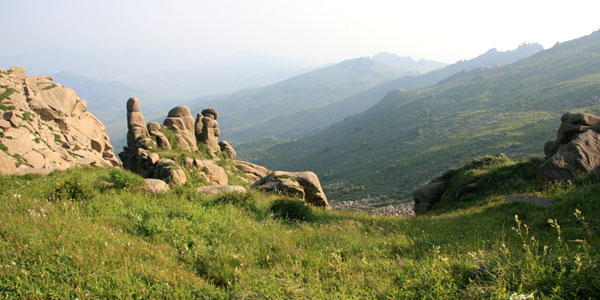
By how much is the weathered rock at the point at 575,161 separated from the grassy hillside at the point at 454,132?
5104 centimetres

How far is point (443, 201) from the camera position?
2192 cm

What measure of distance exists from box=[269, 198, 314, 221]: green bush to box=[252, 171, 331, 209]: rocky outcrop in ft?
28.8

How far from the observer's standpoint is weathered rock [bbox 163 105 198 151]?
1369 inches

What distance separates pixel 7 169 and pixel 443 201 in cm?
2722

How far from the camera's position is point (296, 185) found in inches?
853

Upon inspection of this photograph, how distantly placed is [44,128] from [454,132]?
127 m

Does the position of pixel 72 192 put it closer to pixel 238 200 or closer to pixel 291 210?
pixel 238 200

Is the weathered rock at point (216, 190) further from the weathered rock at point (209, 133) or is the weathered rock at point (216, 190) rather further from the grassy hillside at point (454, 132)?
the grassy hillside at point (454, 132)

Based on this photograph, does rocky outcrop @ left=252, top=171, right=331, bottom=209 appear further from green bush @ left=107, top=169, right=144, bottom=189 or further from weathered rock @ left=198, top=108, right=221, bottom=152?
weathered rock @ left=198, top=108, right=221, bottom=152

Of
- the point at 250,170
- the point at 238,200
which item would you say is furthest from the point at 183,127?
the point at 238,200

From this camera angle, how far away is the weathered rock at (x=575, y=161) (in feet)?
49.4

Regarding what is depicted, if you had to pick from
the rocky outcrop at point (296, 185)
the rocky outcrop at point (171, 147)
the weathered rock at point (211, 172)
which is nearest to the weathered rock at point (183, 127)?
the rocky outcrop at point (171, 147)

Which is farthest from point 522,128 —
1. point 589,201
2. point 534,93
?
point 589,201

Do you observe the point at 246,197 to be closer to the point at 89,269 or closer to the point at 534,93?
the point at 89,269
